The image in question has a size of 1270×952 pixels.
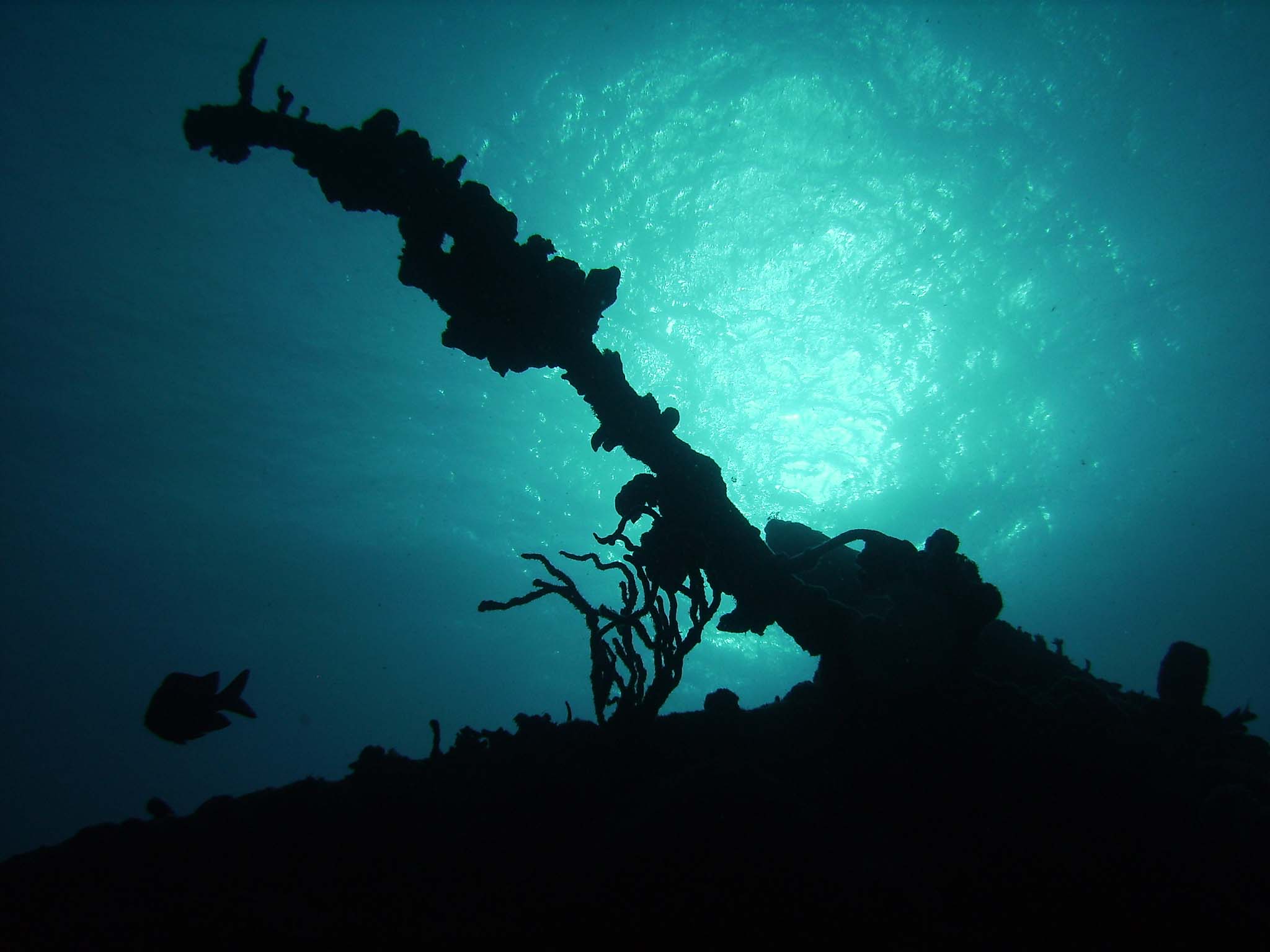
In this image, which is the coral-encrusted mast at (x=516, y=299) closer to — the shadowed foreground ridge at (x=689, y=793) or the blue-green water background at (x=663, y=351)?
the shadowed foreground ridge at (x=689, y=793)

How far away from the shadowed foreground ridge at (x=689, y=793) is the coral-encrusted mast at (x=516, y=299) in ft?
0.09

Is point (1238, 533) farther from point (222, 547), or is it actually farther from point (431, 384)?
point (222, 547)

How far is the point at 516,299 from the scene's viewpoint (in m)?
5.14

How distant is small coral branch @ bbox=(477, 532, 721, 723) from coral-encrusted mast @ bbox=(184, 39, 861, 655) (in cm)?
44

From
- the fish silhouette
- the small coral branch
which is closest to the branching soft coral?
the small coral branch

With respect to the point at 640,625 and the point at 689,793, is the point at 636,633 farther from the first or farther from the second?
the point at 689,793

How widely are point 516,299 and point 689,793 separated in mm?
4347

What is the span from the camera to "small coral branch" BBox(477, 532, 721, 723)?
4.85m

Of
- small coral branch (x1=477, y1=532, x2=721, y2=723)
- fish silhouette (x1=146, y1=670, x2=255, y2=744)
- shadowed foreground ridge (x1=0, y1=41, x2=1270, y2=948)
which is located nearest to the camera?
shadowed foreground ridge (x1=0, y1=41, x2=1270, y2=948)

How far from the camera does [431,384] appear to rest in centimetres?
2202

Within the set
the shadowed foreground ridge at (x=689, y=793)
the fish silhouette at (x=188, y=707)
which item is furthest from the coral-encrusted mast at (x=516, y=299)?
the fish silhouette at (x=188, y=707)

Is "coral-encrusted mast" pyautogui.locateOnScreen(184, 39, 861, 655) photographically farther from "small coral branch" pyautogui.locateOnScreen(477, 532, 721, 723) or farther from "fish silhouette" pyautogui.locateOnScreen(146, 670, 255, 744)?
"fish silhouette" pyautogui.locateOnScreen(146, 670, 255, 744)

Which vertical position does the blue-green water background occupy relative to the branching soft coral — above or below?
above

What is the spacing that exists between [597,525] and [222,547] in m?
26.7
